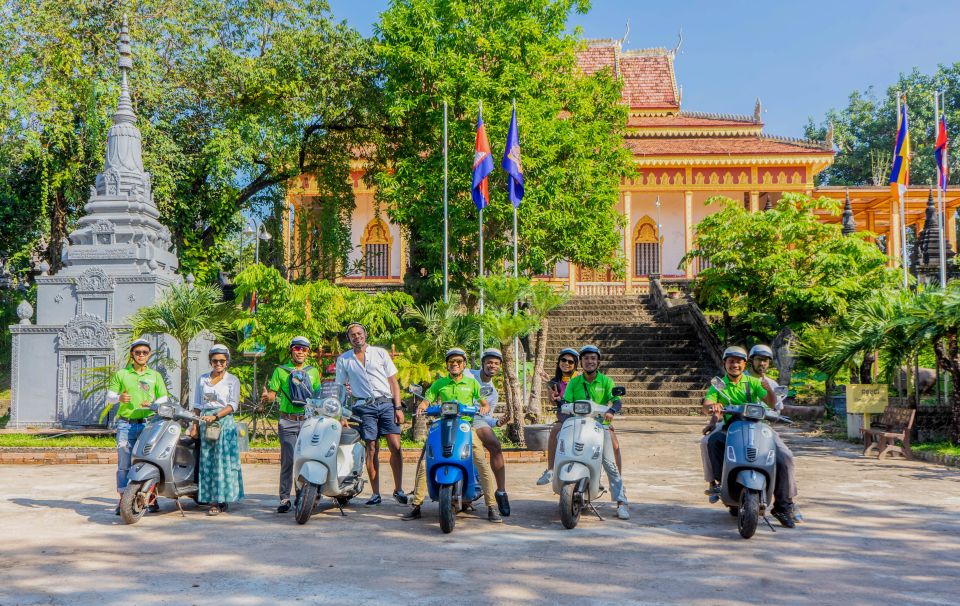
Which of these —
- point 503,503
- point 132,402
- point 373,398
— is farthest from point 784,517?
point 132,402

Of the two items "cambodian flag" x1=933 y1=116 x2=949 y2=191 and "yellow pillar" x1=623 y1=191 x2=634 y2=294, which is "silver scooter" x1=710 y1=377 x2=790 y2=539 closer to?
"cambodian flag" x1=933 y1=116 x2=949 y2=191

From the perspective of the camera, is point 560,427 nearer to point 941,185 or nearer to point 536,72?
point 536,72

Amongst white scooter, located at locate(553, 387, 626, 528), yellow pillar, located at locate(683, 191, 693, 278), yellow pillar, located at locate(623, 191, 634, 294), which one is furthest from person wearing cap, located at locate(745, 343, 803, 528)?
yellow pillar, located at locate(683, 191, 693, 278)

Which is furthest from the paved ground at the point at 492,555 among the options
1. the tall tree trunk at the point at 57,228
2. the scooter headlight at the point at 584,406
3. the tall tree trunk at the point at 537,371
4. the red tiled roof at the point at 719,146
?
the red tiled roof at the point at 719,146

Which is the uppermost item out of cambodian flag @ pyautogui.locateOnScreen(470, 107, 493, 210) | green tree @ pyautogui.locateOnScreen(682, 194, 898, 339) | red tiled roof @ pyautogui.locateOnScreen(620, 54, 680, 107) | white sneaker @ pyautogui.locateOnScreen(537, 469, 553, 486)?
red tiled roof @ pyautogui.locateOnScreen(620, 54, 680, 107)

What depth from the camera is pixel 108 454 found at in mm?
10625

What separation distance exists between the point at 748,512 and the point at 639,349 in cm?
1418

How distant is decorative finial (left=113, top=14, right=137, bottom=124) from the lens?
14.9 m

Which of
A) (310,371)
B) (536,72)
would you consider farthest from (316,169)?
(310,371)

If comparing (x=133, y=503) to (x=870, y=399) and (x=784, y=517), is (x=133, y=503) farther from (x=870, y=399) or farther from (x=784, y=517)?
(x=870, y=399)

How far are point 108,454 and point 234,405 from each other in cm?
448

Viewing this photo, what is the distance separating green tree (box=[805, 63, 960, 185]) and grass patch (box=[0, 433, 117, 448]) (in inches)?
1476

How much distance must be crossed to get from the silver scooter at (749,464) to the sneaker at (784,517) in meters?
0.16

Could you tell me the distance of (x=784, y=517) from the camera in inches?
250
